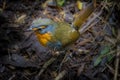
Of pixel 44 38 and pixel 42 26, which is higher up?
pixel 42 26

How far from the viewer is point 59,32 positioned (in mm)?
4395

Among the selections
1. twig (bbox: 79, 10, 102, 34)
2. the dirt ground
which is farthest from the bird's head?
twig (bbox: 79, 10, 102, 34)

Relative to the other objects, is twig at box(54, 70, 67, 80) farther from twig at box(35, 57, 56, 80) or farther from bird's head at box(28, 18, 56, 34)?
bird's head at box(28, 18, 56, 34)

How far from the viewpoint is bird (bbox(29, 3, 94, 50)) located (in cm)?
420

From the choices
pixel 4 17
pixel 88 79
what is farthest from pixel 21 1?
pixel 88 79

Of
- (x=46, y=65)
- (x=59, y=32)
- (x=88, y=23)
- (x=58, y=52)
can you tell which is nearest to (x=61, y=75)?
(x=46, y=65)

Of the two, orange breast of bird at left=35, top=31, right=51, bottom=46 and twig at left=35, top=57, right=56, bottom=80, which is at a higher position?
orange breast of bird at left=35, top=31, right=51, bottom=46

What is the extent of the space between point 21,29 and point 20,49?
16.7 inches

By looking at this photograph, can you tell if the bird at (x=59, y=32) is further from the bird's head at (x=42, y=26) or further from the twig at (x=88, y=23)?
the twig at (x=88, y=23)

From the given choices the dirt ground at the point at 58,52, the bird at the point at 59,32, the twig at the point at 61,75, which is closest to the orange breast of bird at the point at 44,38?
the bird at the point at 59,32

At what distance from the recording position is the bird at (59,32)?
4203 millimetres

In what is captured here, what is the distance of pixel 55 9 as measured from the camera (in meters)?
4.96

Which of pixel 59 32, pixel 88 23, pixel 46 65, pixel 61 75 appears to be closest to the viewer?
pixel 61 75

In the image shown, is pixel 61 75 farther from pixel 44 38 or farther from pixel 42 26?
pixel 42 26
